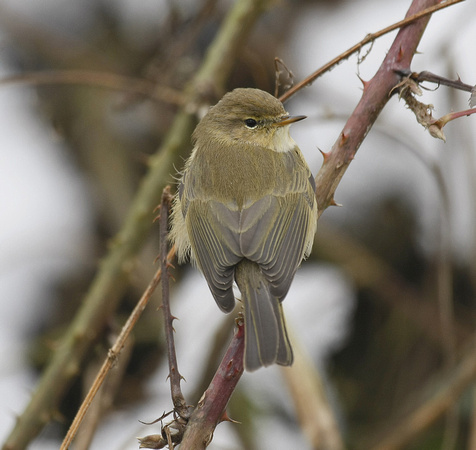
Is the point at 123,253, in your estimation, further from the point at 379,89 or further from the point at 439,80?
the point at 439,80

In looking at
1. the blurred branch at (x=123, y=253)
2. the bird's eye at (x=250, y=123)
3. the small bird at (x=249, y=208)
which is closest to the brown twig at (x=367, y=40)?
the small bird at (x=249, y=208)

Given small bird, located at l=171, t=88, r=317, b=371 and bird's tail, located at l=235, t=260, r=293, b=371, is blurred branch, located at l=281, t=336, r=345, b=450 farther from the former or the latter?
bird's tail, located at l=235, t=260, r=293, b=371

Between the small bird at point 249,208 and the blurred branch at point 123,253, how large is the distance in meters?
0.12

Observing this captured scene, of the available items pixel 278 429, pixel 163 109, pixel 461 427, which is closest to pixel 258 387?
pixel 278 429

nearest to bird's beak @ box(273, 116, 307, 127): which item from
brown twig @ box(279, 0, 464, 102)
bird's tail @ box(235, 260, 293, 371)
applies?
brown twig @ box(279, 0, 464, 102)

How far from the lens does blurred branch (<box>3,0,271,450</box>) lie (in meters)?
3.14

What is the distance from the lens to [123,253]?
3.41m

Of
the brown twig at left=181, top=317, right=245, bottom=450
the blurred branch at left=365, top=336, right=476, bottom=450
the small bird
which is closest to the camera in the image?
the brown twig at left=181, top=317, right=245, bottom=450

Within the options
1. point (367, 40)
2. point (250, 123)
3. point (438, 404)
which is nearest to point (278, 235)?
point (250, 123)

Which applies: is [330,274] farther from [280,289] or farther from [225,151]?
[280,289]

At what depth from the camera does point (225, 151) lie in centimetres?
344

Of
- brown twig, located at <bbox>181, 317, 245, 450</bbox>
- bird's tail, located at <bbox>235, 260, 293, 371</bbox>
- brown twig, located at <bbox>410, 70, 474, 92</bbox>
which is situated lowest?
brown twig, located at <bbox>181, 317, 245, 450</bbox>

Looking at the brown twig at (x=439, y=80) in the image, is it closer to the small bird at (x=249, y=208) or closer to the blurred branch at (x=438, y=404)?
the small bird at (x=249, y=208)

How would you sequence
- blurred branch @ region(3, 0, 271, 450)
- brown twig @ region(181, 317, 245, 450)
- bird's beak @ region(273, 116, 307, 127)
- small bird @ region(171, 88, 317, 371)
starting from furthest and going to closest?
bird's beak @ region(273, 116, 307, 127) → blurred branch @ region(3, 0, 271, 450) → small bird @ region(171, 88, 317, 371) → brown twig @ region(181, 317, 245, 450)
